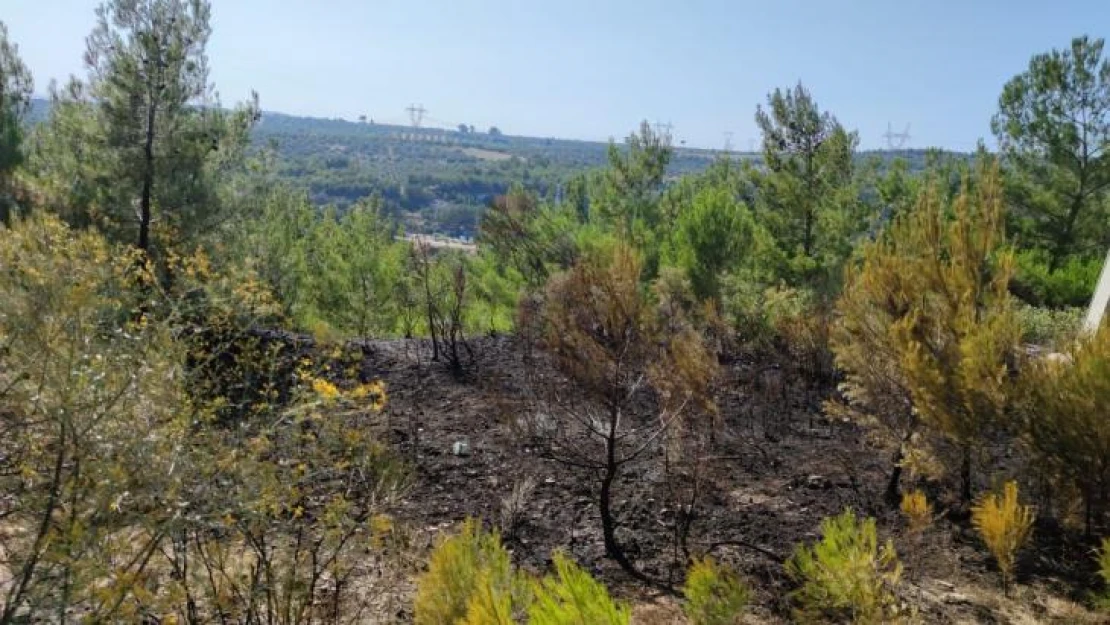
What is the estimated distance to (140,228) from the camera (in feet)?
37.1

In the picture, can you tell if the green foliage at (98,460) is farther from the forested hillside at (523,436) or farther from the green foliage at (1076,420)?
the green foliage at (1076,420)

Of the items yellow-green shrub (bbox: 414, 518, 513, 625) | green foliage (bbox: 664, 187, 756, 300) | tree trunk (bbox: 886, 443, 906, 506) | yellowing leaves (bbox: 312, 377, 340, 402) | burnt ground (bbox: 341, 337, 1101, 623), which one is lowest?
burnt ground (bbox: 341, 337, 1101, 623)

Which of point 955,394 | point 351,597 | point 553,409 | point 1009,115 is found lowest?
point 351,597

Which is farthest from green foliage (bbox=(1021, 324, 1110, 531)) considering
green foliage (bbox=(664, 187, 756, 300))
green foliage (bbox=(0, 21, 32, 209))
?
green foliage (bbox=(0, 21, 32, 209))

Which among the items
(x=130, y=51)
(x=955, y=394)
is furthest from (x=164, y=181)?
(x=955, y=394)

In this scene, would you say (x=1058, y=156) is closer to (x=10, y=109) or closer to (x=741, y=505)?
(x=741, y=505)

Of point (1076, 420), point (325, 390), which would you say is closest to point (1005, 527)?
point (1076, 420)

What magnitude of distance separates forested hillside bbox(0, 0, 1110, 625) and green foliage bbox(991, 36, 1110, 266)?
611cm

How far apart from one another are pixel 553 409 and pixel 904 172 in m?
16.2

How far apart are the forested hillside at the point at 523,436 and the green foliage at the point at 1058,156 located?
611 cm

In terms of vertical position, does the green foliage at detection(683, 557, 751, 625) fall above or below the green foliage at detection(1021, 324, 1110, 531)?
below

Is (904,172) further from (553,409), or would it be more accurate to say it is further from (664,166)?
(553,409)

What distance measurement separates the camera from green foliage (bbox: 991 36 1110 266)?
46.7 ft

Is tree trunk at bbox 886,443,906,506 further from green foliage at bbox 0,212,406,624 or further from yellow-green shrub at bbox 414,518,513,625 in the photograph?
green foliage at bbox 0,212,406,624
